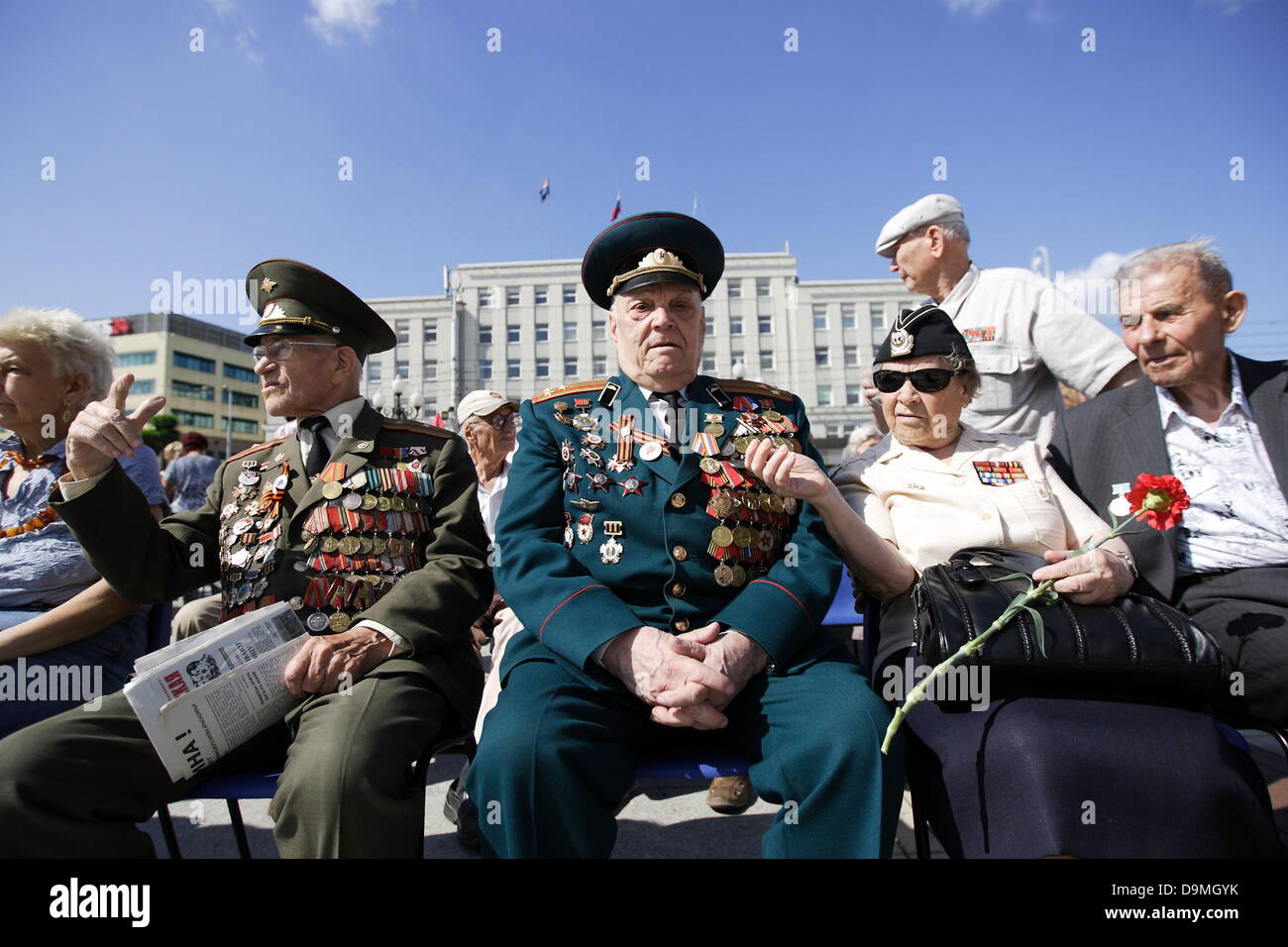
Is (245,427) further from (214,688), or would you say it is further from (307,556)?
(214,688)

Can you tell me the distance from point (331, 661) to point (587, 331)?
4795cm

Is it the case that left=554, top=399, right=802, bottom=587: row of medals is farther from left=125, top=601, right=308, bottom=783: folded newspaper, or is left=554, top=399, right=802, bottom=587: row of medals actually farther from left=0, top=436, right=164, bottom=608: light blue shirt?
left=0, top=436, right=164, bottom=608: light blue shirt

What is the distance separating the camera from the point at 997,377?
9.93 ft

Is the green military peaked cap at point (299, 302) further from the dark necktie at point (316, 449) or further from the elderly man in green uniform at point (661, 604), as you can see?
the elderly man in green uniform at point (661, 604)

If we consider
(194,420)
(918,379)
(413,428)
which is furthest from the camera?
(194,420)

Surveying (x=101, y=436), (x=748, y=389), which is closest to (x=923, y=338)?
(x=748, y=389)

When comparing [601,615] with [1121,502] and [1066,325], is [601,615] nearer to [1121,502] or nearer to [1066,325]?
[1121,502]

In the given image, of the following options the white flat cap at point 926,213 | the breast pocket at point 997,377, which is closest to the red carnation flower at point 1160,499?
the breast pocket at point 997,377

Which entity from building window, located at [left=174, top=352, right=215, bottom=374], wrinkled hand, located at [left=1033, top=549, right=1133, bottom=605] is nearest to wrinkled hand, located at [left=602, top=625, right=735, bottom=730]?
wrinkled hand, located at [left=1033, top=549, right=1133, bottom=605]

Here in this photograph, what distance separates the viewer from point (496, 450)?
4.43 meters

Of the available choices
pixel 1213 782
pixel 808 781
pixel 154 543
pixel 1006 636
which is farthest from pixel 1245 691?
pixel 154 543

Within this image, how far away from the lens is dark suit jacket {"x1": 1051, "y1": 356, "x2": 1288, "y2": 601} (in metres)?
2.22

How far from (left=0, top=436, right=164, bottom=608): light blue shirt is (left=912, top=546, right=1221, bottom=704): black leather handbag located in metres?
2.68

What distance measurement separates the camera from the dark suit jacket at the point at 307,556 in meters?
2.03
